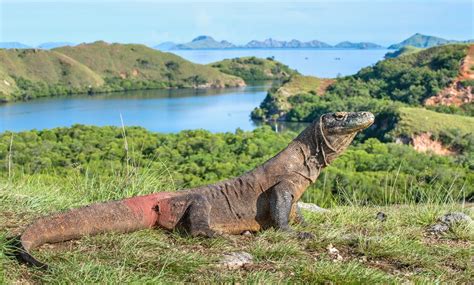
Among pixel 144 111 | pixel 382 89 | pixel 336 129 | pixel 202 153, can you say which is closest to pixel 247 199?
pixel 336 129

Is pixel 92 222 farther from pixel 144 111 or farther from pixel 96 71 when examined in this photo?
pixel 96 71

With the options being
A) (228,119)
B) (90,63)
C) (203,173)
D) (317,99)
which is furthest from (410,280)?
(90,63)

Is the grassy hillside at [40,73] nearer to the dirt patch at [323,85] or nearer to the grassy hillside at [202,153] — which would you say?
the dirt patch at [323,85]

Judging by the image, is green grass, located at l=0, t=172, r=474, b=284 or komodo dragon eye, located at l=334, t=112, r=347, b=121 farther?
komodo dragon eye, located at l=334, t=112, r=347, b=121

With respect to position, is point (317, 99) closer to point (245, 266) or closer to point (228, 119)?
point (228, 119)

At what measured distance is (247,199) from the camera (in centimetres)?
528

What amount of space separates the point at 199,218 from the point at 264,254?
2.77 ft

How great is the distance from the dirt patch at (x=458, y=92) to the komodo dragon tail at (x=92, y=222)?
3878 inches

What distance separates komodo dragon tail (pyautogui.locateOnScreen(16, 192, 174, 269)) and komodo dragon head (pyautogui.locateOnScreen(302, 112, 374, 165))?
141 centimetres

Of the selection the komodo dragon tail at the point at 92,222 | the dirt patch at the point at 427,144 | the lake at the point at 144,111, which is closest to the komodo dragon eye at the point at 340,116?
the komodo dragon tail at the point at 92,222

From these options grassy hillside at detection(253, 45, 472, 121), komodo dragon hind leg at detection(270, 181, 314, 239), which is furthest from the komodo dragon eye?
grassy hillside at detection(253, 45, 472, 121)

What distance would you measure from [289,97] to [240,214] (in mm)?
111074

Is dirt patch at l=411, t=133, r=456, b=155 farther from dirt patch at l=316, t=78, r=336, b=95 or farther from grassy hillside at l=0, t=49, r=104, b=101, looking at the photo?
grassy hillside at l=0, t=49, r=104, b=101

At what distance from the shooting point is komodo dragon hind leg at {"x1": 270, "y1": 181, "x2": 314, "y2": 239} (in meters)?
5.14
